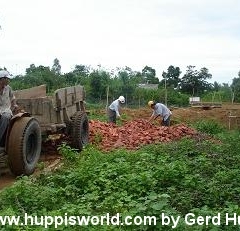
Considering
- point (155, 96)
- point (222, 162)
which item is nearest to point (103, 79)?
point (155, 96)

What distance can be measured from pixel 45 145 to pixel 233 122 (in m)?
19.9

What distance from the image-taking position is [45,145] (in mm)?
10445

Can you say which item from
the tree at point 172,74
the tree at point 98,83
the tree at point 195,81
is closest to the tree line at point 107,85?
the tree at point 98,83

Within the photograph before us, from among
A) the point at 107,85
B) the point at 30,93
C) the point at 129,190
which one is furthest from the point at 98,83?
the point at 129,190

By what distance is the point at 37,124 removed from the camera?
8.20 metres

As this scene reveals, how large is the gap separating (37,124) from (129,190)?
2.70 meters

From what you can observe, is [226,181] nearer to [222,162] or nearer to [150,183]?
[150,183]

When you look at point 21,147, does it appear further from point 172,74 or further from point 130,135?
point 172,74

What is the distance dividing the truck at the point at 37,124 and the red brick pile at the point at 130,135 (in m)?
0.81

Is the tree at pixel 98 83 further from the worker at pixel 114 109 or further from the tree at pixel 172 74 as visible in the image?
the tree at pixel 172 74

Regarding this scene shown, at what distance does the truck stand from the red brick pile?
2.66 feet

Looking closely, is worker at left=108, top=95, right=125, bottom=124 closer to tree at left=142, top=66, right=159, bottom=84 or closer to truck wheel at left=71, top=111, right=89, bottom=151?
truck wheel at left=71, top=111, right=89, bottom=151

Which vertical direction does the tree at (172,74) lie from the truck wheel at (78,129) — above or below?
above

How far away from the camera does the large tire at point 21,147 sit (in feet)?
24.4
